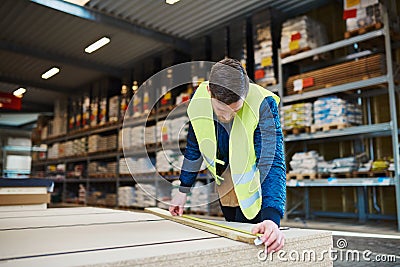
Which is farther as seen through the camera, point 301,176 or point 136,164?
point 301,176

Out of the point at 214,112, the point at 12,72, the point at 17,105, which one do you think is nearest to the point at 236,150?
the point at 214,112

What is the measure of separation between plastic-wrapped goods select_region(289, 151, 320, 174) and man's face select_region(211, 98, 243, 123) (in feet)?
14.1

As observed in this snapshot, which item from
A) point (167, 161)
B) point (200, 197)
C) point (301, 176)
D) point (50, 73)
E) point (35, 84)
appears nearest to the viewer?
point (301, 176)

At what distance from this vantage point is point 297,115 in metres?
5.98

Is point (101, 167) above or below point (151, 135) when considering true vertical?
below

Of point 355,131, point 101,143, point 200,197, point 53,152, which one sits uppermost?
point 101,143

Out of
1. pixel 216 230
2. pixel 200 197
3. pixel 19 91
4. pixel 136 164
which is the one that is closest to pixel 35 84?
pixel 19 91

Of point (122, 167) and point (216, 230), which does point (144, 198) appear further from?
point (216, 230)

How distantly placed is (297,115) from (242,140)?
4408 millimetres

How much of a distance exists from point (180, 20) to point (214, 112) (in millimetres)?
6283

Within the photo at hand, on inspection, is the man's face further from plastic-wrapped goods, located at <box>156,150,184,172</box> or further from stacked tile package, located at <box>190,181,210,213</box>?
plastic-wrapped goods, located at <box>156,150,184,172</box>

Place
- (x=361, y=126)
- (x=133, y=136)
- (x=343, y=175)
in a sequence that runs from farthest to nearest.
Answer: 1. (x=133, y=136)
2. (x=343, y=175)
3. (x=361, y=126)

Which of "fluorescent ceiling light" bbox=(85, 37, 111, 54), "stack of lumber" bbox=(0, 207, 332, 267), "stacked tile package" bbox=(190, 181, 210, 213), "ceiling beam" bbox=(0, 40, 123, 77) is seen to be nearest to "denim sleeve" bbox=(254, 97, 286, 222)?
"stack of lumber" bbox=(0, 207, 332, 267)

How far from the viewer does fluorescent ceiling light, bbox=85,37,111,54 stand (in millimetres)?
8445
